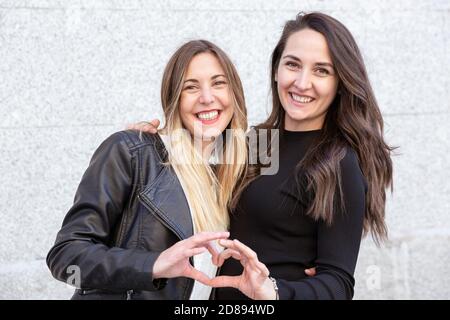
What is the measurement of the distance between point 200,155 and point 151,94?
1699mm

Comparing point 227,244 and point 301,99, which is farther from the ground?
point 301,99

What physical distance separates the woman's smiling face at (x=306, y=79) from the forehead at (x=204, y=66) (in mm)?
282

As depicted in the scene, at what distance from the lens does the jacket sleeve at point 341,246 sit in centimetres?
204

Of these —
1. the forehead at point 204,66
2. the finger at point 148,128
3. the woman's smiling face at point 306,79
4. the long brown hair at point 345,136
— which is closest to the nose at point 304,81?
the woman's smiling face at point 306,79

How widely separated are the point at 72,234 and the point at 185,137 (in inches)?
24.1

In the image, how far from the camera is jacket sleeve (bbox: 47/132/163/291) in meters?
1.94

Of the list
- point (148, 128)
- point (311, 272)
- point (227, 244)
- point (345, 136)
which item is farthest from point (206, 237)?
point (345, 136)

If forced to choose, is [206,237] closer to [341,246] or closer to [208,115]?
[341,246]

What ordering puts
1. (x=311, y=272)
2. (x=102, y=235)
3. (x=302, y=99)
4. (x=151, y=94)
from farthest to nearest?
(x=151, y=94)
(x=302, y=99)
(x=311, y=272)
(x=102, y=235)

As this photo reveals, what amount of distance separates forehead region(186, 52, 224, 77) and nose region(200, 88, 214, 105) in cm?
7

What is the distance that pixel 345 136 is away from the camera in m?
2.36

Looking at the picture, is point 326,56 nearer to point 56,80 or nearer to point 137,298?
point 137,298

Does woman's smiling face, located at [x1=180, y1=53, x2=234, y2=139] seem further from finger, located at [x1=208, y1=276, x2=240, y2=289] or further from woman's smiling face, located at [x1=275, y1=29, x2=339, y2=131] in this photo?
finger, located at [x1=208, y1=276, x2=240, y2=289]

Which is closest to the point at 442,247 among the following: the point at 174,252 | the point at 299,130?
the point at 299,130
